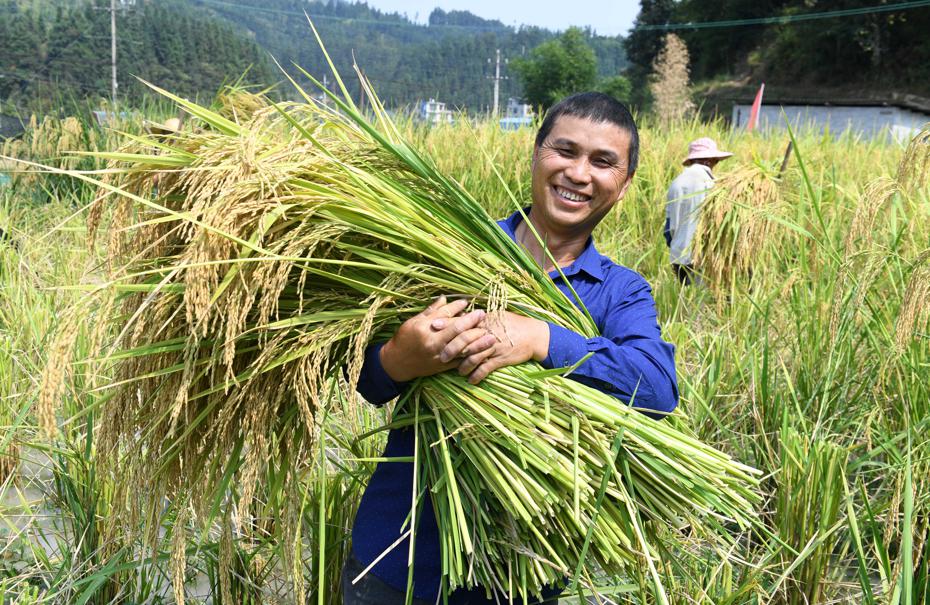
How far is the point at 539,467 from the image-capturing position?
1291mm

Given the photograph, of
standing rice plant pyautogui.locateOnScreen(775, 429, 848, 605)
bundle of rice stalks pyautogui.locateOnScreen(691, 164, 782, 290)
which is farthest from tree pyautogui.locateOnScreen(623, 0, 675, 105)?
standing rice plant pyautogui.locateOnScreen(775, 429, 848, 605)

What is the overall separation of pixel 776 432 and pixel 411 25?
140586 mm

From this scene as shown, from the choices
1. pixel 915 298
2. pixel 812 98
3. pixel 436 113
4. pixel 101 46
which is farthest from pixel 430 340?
pixel 101 46

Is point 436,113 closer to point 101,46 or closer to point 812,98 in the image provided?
point 812,98

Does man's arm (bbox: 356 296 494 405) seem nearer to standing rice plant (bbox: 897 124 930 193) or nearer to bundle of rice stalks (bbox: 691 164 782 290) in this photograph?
standing rice plant (bbox: 897 124 930 193)

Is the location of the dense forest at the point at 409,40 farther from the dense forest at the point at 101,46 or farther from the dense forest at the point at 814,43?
the dense forest at the point at 101,46

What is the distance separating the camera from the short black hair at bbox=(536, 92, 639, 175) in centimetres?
161

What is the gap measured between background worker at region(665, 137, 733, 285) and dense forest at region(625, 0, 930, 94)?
34211 mm

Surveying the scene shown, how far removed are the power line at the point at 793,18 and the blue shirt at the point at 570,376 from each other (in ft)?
129

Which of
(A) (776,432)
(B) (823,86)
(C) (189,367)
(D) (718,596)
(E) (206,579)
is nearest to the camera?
(C) (189,367)

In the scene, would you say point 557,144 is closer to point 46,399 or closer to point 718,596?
point 46,399

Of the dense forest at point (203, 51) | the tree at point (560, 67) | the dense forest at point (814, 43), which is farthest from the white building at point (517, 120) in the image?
the tree at point (560, 67)

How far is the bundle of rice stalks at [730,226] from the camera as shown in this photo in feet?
15.0

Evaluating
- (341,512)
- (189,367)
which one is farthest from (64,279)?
(189,367)
